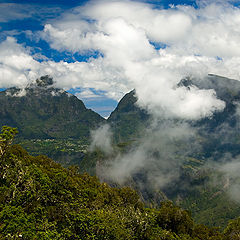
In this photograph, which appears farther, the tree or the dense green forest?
the dense green forest

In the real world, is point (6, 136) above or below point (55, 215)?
above

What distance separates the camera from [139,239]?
282 feet

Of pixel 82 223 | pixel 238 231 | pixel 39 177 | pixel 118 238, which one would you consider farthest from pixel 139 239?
pixel 238 231

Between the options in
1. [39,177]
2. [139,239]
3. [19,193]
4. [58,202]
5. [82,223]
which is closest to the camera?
[19,193]

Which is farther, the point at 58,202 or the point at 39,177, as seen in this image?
the point at 58,202

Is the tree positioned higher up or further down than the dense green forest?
higher up

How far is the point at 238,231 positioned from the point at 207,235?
17020mm

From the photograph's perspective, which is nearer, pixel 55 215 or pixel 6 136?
pixel 6 136

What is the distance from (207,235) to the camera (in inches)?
4429

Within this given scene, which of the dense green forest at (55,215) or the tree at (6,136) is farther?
the dense green forest at (55,215)

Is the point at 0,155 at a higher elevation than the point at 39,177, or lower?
higher

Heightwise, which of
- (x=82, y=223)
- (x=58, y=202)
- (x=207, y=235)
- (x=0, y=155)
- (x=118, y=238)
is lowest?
(x=207, y=235)

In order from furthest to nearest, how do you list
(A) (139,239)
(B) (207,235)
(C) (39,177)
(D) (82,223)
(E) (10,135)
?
(B) (207,235), (A) (139,239), (C) (39,177), (D) (82,223), (E) (10,135)

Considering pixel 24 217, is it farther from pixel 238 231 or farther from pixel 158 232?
pixel 238 231
